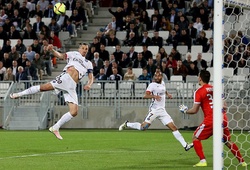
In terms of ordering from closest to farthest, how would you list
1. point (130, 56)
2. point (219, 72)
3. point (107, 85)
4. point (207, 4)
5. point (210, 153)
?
point (219, 72) < point (210, 153) < point (107, 85) < point (130, 56) < point (207, 4)

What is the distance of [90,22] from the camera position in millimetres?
35281

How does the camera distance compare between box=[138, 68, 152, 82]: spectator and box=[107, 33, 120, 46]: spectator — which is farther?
box=[107, 33, 120, 46]: spectator

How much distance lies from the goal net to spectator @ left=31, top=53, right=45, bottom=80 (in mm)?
8344

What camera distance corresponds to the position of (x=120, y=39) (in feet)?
107

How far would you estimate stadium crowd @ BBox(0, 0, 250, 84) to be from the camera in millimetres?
29312

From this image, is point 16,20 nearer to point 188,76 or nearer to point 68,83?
point 188,76

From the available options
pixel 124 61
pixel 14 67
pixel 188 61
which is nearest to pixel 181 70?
pixel 188 61

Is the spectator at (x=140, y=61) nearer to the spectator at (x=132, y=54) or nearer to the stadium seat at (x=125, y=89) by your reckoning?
the spectator at (x=132, y=54)

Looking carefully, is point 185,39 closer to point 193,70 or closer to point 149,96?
point 193,70

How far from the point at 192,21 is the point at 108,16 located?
5151 mm

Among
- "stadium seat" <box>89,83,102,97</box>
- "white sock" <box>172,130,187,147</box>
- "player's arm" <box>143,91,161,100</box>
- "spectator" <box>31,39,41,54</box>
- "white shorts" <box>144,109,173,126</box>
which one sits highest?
"spectator" <box>31,39,41,54</box>

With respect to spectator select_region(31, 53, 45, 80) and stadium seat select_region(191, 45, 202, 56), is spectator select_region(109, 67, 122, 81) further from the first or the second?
stadium seat select_region(191, 45, 202, 56)

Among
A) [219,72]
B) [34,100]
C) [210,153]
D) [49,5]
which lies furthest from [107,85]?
[219,72]

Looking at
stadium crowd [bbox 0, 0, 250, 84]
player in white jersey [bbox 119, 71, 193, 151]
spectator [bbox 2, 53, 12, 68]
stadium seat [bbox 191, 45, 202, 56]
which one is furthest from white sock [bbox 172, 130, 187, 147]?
spectator [bbox 2, 53, 12, 68]
